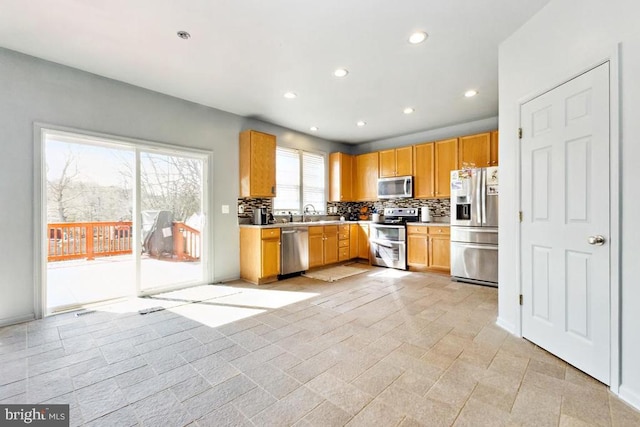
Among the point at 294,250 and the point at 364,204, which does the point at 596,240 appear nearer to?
the point at 294,250

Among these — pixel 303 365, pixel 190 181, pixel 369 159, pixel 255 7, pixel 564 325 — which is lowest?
pixel 303 365

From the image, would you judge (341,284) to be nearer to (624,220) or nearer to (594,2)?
(624,220)

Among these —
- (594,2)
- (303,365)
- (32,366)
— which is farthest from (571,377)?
(32,366)

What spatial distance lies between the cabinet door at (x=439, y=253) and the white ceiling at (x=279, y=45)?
228cm

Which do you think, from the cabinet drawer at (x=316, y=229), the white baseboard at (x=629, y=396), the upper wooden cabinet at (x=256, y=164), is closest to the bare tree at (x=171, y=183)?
the upper wooden cabinet at (x=256, y=164)

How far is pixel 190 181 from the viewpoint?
4.29 metres

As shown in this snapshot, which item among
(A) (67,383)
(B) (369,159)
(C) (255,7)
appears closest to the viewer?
(A) (67,383)

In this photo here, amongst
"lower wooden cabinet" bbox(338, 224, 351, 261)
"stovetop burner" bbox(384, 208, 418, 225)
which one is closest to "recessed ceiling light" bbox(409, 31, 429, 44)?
"stovetop burner" bbox(384, 208, 418, 225)

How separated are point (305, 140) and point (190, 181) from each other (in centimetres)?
260

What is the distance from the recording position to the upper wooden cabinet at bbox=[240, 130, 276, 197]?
4633mm

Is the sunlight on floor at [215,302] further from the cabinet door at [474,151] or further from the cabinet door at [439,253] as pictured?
the cabinet door at [474,151]

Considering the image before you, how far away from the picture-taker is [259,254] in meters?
4.39

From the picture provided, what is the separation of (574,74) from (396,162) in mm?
3902

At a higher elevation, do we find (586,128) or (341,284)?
(586,128)
